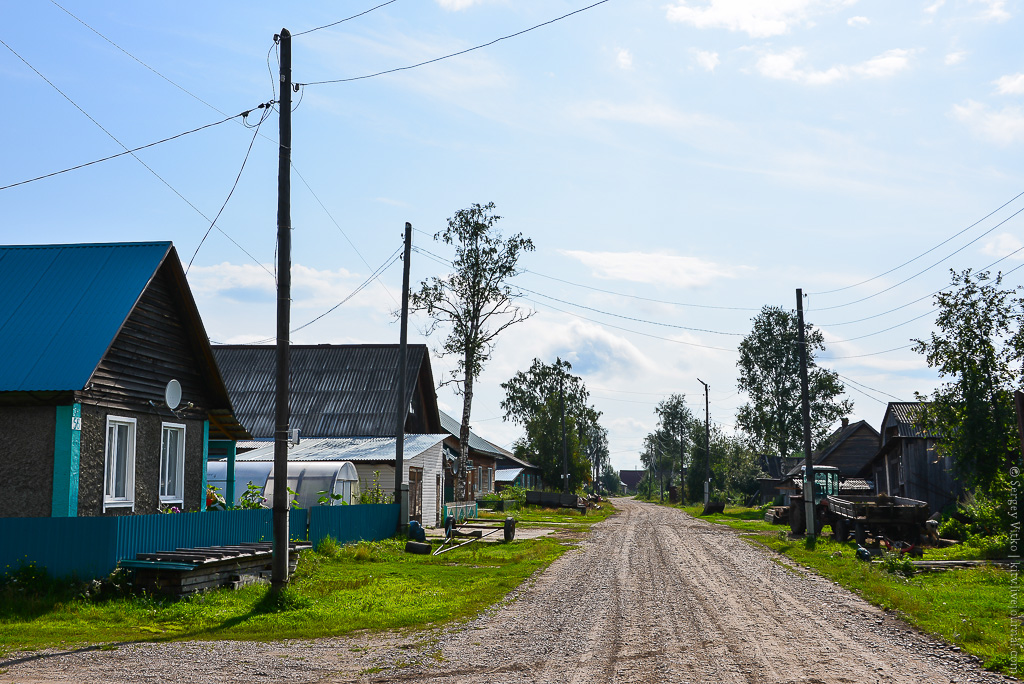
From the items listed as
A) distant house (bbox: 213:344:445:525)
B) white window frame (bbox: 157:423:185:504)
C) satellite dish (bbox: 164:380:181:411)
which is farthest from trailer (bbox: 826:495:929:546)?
satellite dish (bbox: 164:380:181:411)

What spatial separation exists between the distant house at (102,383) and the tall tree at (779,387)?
186 ft

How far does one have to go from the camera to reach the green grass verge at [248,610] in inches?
425

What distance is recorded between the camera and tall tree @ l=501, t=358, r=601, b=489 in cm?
6612

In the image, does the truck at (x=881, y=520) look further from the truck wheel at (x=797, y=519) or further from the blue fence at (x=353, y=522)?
the blue fence at (x=353, y=522)

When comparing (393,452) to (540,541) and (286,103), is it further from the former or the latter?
(286,103)

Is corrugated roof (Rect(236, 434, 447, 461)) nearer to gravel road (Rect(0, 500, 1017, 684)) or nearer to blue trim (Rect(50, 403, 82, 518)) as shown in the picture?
blue trim (Rect(50, 403, 82, 518))

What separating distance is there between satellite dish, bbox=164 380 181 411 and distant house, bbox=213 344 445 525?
13517mm

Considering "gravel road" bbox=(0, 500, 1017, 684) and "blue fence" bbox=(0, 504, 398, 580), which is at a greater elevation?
"blue fence" bbox=(0, 504, 398, 580)

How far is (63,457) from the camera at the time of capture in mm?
14250

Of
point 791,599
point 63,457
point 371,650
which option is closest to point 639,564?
point 791,599

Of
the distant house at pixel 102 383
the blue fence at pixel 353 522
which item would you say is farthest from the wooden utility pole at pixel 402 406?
the distant house at pixel 102 383

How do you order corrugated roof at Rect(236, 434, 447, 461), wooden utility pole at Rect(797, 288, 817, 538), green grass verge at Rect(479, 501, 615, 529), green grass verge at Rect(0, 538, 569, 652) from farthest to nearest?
green grass verge at Rect(479, 501, 615, 529)
corrugated roof at Rect(236, 434, 447, 461)
wooden utility pole at Rect(797, 288, 817, 538)
green grass verge at Rect(0, 538, 569, 652)

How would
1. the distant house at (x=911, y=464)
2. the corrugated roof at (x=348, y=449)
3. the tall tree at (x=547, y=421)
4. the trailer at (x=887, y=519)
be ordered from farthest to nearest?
the tall tree at (x=547, y=421) → the distant house at (x=911, y=464) → the corrugated roof at (x=348, y=449) → the trailer at (x=887, y=519)

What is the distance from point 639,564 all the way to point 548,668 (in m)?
11.5
